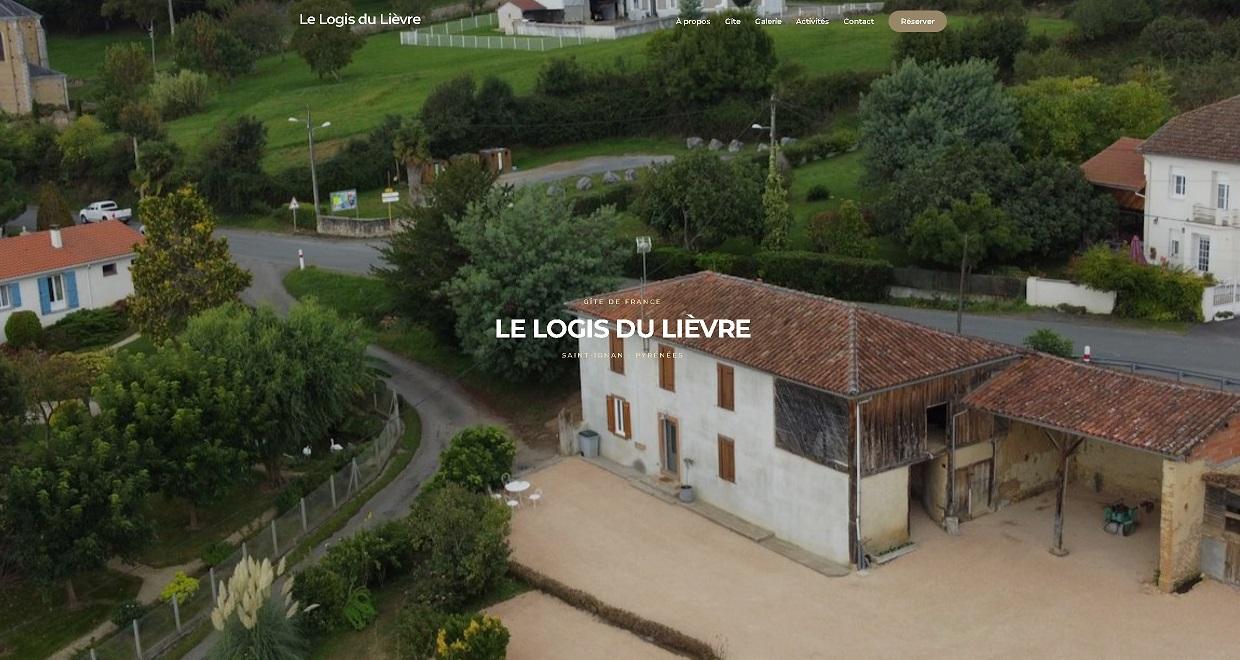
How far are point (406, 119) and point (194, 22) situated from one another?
25.7m

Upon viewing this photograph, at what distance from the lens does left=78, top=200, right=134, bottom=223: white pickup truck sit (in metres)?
73.1

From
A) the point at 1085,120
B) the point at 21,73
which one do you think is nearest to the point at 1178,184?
the point at 1085,120

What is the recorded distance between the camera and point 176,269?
51469 mm

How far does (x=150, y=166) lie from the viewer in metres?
71.8

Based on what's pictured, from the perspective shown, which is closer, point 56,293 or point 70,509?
point 70,509

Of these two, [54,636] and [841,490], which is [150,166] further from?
[841,490]

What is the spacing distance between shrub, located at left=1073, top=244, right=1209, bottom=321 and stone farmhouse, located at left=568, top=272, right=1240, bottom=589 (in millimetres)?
11755

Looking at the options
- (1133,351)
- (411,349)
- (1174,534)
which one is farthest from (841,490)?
(411,349)

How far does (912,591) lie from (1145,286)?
19.3 metres

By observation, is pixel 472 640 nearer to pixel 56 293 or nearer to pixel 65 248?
pixel 56 293

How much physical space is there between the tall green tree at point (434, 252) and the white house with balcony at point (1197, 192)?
23.6 m

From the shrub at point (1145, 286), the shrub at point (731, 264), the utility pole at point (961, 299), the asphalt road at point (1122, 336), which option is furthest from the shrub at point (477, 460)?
the shrub at point (1145, 286)

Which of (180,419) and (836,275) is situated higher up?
(836,275)

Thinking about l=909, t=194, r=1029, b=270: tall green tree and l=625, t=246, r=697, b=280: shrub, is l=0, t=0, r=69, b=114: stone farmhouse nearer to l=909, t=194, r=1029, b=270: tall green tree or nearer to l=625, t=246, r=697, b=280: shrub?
l=625, t=246, r=697, b=280: shrub
